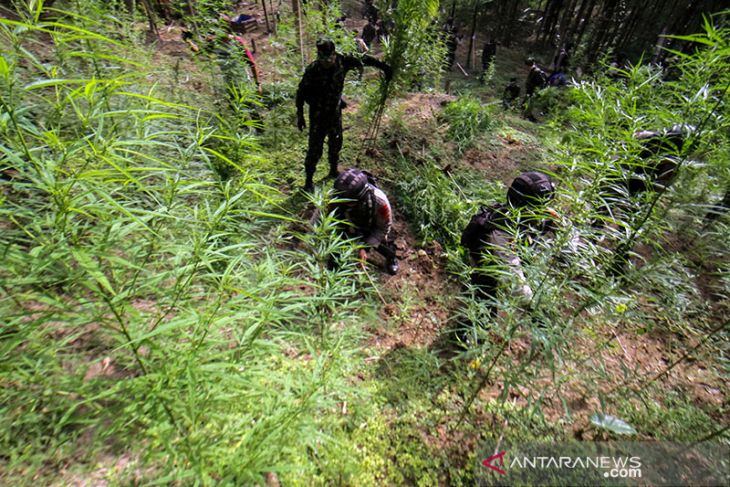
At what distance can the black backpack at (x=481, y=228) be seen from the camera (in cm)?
310

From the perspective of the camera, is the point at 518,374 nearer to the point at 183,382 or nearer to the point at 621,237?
the point at 621,237

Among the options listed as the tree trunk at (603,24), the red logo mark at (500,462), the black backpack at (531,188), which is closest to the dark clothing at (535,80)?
the black backpack at (531,188)

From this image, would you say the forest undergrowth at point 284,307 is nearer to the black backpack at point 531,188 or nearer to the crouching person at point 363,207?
the black backpack at point 531,188

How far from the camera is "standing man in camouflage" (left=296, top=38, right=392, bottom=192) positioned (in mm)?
4168

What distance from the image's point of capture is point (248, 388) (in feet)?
4.99

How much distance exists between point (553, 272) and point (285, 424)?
1924 mm

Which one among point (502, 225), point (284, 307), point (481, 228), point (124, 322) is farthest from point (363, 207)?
point (124, 322)

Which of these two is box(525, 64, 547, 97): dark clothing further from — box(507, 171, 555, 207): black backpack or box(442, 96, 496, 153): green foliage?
box(507, 171, 555, 207): black backpack

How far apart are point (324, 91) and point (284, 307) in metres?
3.68

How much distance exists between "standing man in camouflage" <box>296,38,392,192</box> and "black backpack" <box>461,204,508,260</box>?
8.77 feet

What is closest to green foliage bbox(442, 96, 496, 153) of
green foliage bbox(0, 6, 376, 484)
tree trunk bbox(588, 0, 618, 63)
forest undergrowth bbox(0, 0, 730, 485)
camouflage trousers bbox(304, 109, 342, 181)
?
forest undergrowth bbox(0, 0, 730, 485)

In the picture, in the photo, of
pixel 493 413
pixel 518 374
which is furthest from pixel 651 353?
pixel 518 374

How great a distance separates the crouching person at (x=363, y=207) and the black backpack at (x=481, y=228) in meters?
1.00

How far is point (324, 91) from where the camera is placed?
435 cm
